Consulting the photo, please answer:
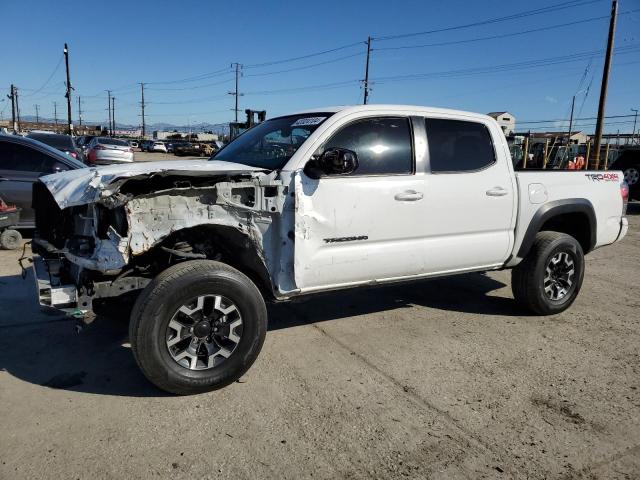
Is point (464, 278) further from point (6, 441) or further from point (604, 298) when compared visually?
point (6, 441)

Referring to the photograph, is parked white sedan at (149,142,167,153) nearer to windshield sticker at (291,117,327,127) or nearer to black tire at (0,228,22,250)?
black tire at (0,228,22,250)

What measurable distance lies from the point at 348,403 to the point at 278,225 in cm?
131

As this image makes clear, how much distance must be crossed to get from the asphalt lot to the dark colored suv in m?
3.07

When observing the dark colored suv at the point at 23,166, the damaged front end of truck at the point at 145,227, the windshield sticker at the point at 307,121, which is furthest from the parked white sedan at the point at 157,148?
the damaged front end of truck at the point at 145,227

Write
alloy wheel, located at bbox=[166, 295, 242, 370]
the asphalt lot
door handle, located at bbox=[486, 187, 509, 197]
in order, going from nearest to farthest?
the asphalt lot, alloy wheel, located at bbox=[166, 295, 242, 370], door handle, located at bbox=[486, 187, 509, 197]

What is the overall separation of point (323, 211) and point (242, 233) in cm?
62

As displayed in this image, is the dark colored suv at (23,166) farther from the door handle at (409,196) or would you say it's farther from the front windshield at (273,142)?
the door handle at (409,196)

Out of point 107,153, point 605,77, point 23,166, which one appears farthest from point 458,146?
point 605,77

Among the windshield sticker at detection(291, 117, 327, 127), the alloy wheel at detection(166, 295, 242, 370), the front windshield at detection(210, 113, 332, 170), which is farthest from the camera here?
the windshield sticker at detection(291, 117, 327, 127)

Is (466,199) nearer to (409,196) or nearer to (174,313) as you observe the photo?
(409,196)

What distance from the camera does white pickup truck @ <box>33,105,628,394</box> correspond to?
10.5 ft

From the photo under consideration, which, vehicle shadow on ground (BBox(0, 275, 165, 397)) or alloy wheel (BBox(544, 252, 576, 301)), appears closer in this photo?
vehicle shadow on ground (BBox(0, 275, 165, 397))

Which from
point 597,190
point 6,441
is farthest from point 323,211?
point 597,190

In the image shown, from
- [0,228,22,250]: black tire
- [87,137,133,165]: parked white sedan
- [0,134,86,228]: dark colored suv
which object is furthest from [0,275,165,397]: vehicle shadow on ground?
[87,137,133,165]: parked white sedan
